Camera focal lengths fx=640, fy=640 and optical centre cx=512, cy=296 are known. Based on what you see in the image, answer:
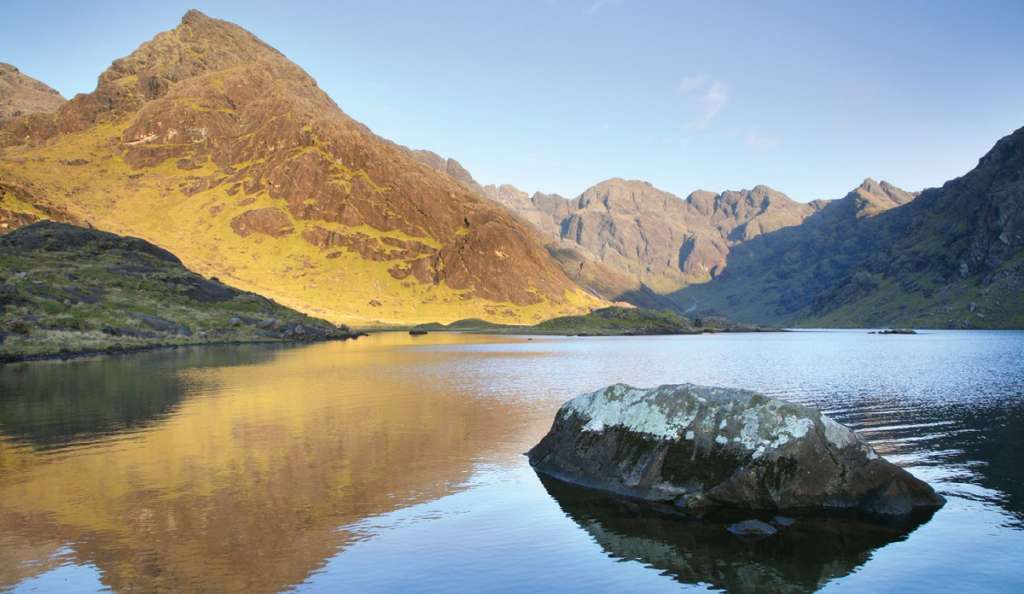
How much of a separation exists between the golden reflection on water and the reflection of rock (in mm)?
6947

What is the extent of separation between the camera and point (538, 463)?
28.4m

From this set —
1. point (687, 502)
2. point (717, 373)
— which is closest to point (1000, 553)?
point (687, 502)

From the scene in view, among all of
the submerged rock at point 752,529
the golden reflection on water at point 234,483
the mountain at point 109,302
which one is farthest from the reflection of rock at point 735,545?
the mountain at point 109,302

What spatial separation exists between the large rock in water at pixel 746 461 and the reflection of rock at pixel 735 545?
99 cm

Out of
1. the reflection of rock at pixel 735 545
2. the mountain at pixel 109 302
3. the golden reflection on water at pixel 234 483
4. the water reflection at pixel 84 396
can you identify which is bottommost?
the reflection of rock at pixel 735 545

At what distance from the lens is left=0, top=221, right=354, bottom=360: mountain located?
10123 cm

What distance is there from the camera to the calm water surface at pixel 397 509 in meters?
16.2

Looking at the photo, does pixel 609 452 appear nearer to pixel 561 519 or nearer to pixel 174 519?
pixel 561 519

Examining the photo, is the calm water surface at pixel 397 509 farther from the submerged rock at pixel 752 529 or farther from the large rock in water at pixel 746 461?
the large rock in water at pixel 746 461

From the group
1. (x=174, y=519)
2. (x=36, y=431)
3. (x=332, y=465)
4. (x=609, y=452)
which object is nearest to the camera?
(x=174, y=519)

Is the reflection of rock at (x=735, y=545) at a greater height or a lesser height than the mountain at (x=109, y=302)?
lesser

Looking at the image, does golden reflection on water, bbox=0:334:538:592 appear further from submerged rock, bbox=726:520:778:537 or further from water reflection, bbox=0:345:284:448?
submerged rock, bbox=726:520:778:537

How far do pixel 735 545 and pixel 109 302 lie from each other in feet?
455

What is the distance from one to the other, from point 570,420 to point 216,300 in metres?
160
